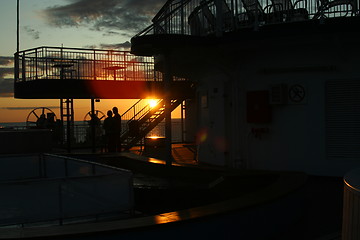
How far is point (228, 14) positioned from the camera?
12117 mm

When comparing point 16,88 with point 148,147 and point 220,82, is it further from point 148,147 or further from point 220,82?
point 220,82

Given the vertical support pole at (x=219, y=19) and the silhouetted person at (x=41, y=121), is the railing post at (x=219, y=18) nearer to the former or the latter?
the vertical support pole at (x=219, y=19)

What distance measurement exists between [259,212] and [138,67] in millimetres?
18848

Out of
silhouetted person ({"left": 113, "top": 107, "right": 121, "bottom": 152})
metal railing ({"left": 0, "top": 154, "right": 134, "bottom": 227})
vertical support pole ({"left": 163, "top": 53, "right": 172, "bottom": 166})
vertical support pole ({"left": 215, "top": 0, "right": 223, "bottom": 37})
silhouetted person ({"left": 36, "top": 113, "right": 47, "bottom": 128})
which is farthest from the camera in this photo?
silhouetted person ({"left": 36, "top": 113, "right": 47, "bottom": 128})

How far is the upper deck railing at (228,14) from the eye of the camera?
35.6ft

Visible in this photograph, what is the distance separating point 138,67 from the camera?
24.0 metres

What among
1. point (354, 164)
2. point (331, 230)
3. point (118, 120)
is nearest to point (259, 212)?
point (331, 230)

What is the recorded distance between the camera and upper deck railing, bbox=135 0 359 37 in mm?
10838

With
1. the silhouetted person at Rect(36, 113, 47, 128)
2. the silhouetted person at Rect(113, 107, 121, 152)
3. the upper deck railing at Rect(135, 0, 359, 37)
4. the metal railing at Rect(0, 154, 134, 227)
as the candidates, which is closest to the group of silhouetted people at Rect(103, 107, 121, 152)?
the silhouetted person at Rect(113, 107, 121, 152)

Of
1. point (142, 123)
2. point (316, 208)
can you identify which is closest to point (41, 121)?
point (142, 123)

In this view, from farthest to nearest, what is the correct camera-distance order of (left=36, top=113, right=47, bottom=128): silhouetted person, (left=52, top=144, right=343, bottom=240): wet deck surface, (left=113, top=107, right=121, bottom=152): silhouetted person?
(left=36, top=113, right=47, bottom=128): silhouetted person, (left=113, top=107, right=121, bottom=152): silhouetted person, (left=52, top=144, right=343, bottom=240): wet deck surface

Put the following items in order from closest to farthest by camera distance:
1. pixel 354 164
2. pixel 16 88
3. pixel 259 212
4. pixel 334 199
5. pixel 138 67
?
pixel 259 212 → pixel 334 199 → pixel 354 164 → pixel 16 88 → pixel 138 67

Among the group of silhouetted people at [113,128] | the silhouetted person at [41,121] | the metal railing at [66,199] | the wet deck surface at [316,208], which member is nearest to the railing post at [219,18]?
the wet deck surface at [316,208]

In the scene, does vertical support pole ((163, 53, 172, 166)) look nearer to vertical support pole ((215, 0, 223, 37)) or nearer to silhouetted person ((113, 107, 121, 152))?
vertical support pole ((215, 0, 223, 37))
